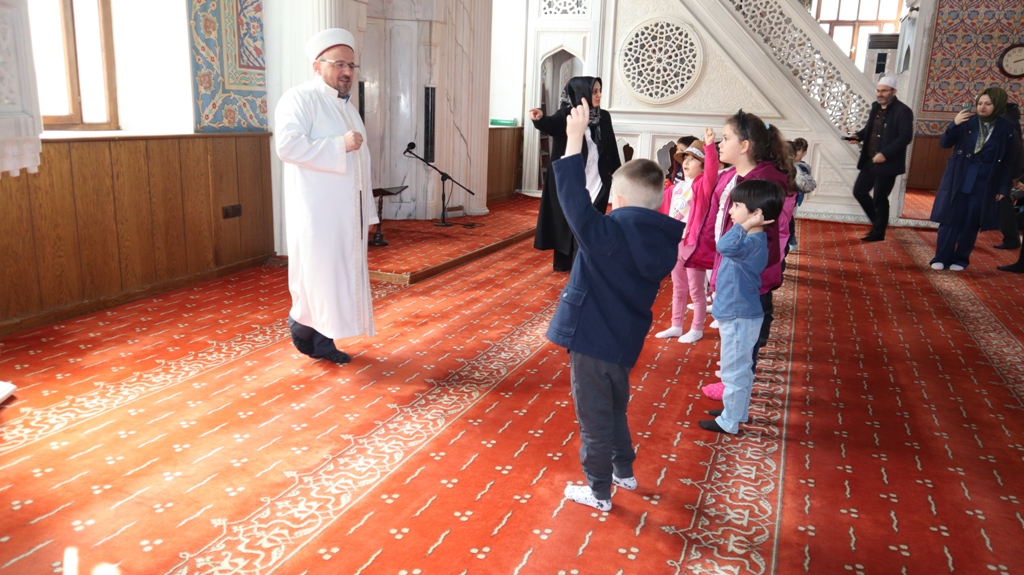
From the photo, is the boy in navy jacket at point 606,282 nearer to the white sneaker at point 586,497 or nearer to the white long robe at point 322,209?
the white sneaker at point 586,497

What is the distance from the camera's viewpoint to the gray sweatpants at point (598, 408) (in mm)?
2166

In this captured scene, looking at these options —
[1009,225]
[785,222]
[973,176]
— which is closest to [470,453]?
[785,222]

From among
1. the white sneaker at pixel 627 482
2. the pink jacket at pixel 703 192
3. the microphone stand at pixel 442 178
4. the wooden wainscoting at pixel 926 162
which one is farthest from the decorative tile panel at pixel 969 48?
the white sneaker at pixel 627 482

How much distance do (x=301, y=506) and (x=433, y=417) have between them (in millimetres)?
795

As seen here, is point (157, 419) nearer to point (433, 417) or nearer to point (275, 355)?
point (275, 355)

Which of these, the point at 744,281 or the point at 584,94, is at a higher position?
the point at 584,94

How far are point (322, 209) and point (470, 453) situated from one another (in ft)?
4.56

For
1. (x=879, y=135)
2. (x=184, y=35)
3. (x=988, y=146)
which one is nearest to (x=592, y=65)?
(x=879, y=135)

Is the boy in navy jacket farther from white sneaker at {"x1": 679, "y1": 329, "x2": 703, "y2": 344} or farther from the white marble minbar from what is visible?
the white marble minbar

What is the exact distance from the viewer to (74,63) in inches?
183

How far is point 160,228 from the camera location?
468 cm

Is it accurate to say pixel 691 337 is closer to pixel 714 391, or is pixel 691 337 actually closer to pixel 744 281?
pixel 714 391

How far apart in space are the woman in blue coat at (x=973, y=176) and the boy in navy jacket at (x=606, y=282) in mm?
5248

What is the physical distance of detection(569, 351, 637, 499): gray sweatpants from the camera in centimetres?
217
